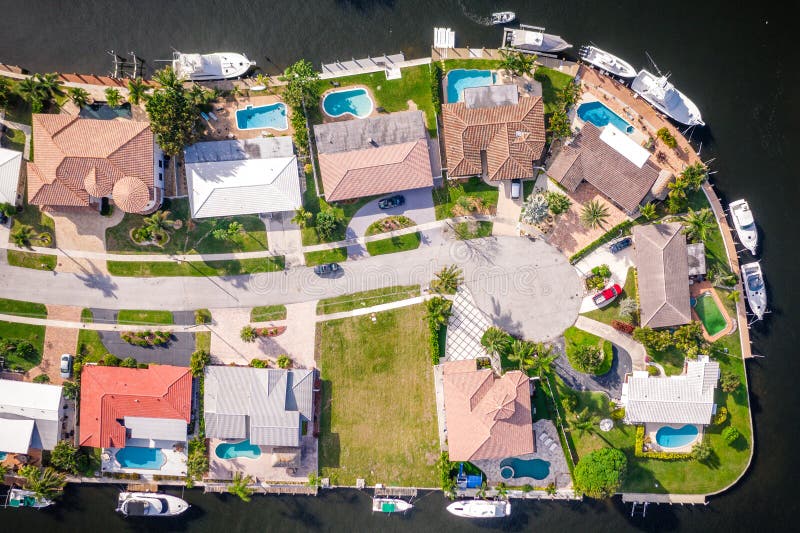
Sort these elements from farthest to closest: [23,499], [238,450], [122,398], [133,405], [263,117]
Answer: [263,117]
[238,450]
[23,499]
[133,405]
[122,398]

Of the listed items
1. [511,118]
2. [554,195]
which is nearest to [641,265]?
[554,195]

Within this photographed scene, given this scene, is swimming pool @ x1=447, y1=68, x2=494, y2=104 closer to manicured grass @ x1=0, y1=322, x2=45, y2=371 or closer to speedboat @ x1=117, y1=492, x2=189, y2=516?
manicured grass @ x1=0, y1=322, x2=45, y2=371

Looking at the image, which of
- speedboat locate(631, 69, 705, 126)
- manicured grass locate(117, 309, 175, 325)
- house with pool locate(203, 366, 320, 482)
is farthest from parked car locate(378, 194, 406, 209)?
speedboat locate(631, 69, 705, 126)

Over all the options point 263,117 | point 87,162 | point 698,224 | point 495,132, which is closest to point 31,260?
point 87,162

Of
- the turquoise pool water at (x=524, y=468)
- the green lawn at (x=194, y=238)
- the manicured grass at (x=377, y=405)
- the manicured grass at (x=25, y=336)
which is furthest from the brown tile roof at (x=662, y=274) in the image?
the manicured grass at (x=25, y=336)

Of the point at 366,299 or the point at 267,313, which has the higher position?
the point at 366,299

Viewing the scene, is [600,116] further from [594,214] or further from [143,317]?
[143,317]

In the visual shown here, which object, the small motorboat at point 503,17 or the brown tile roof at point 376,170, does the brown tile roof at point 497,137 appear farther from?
the small motorboat at point 503,17
